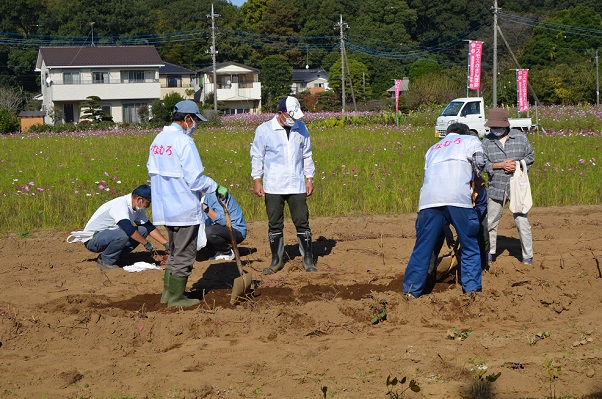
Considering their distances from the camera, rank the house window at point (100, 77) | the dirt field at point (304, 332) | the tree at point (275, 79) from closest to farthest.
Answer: the dirt field at point (304, 332) → the house window at point (100, 77) → the tree at point (275, 79)

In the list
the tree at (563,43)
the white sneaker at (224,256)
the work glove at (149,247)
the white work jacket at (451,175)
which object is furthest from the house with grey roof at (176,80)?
the white work jacket at (451,175)

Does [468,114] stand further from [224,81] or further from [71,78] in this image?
[224,81]

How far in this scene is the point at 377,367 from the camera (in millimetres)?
5070

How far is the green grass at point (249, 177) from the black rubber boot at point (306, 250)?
3610 mm

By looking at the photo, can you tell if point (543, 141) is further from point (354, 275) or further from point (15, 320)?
point (15, 320)

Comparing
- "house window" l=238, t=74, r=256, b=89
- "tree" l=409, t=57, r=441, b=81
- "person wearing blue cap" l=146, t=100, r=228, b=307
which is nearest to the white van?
"person wearing blue cap" l=146, t=100, r=228, b=307

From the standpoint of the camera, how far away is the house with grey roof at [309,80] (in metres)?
66.5

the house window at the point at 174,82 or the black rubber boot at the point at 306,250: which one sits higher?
the house window at the point at 174,82

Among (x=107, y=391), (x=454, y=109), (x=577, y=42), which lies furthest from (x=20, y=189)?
(x=577, y=42)

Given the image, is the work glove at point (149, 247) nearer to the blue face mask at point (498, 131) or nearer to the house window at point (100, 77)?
the blue face mask at point (498, 131)

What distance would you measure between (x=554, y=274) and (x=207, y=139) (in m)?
19.2

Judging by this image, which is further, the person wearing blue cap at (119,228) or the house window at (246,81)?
the house window at (246,81)

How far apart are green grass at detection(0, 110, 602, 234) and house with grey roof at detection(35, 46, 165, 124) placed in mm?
32045

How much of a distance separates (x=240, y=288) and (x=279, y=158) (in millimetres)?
1704
